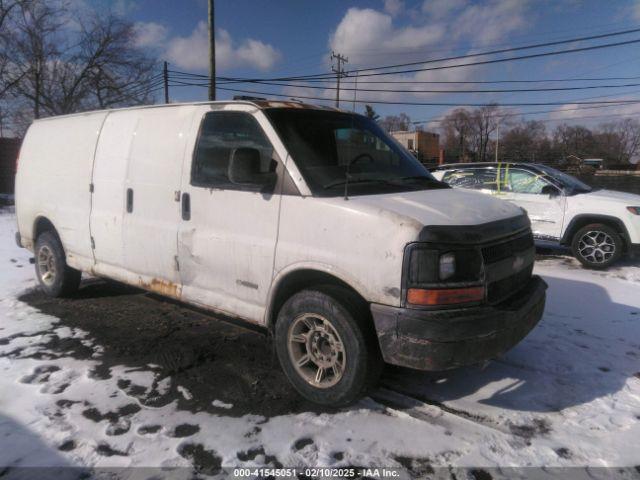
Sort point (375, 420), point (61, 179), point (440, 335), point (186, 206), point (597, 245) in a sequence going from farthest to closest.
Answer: point (597, 245) < point (61, 179) < point (186, 206) < point (375, 420) < point (440, 335)

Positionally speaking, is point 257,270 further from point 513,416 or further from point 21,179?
point 21,179

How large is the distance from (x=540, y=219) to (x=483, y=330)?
6.21 metres

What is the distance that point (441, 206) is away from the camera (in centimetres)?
315

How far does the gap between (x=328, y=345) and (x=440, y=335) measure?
844 millimetres

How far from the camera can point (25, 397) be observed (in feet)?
10.9

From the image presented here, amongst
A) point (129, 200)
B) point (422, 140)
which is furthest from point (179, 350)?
point (422, 140)

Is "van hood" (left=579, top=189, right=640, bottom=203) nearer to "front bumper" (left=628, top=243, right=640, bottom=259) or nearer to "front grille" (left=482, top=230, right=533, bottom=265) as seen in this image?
"front bumper" (left=628, top=243, right=640, bottom=259)

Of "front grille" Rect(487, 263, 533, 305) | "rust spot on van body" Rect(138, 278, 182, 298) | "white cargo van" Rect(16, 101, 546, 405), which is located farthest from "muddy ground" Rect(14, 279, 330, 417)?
"front grille" Rect(487, 263, 533, 305)

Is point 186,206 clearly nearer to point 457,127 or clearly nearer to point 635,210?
point 635,210

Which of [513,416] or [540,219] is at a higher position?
[540,219]

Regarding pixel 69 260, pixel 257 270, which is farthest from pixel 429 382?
pixel 69 260

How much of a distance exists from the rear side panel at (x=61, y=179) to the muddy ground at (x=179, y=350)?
711mm

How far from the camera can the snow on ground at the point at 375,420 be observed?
2.71 meters

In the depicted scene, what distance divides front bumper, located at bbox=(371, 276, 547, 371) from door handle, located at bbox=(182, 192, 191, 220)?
1871 mm
